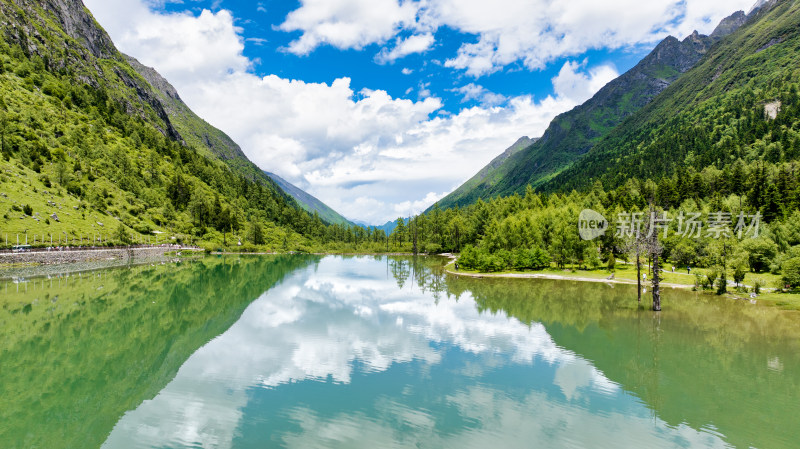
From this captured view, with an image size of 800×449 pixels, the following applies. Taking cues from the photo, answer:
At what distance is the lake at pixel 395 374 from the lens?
16438 millimetres

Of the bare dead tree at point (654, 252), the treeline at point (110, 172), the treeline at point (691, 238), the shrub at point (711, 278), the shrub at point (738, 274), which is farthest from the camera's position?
the treeline at point (110, 172)

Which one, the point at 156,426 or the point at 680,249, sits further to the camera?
the point at 680,249

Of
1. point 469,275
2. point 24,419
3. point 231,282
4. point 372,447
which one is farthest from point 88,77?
point 372,447

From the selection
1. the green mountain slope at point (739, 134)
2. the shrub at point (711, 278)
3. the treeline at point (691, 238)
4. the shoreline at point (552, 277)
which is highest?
the green mountain slope at point (739, 134)

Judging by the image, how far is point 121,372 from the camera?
2384 cm

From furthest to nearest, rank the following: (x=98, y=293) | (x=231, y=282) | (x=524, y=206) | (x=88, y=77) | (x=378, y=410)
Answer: (x=88, y=77) < (x=524, y=206) < (x=231, y=282) < (x=98, y=293) < (x=378, y=410)

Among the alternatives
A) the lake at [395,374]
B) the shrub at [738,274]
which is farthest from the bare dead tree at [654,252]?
the shrub at [738,274]

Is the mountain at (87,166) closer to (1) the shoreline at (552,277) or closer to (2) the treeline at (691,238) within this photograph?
(1) the shoreline at (552,277)

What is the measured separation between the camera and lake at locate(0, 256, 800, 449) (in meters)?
16.4

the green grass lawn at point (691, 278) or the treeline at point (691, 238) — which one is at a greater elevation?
the treeline at point (691, 238)

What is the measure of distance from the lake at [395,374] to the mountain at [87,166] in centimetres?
5756

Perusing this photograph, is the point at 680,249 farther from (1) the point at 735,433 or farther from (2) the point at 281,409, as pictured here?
(2) the point at 281,409

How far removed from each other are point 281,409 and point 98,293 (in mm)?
44978

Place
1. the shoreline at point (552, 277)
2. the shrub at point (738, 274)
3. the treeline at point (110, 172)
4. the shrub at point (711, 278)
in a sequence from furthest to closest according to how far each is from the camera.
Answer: the treeline at point (110, 172) → the shoreline at point (552, 277) → the shrub at point (738, 274) → the shrub at point (711, 278)
